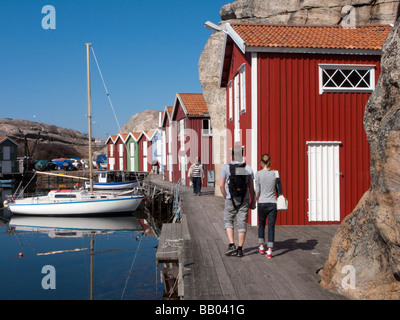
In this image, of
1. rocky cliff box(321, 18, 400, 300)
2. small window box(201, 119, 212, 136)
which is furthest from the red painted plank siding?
small window box(201, 119, 212, 136)

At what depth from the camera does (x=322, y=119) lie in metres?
13.4

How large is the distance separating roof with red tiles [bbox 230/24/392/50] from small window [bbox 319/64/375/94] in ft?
2.08

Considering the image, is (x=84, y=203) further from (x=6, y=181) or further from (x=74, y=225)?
(x=6, y=181)

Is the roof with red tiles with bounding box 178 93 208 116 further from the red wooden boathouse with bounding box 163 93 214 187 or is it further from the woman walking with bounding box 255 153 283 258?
the woman walking with bounding box 255 153 283 258

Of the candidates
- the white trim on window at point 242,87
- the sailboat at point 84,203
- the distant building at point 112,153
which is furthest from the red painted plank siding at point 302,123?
the distant building at point 112,153

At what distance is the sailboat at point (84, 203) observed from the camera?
26719 millimetres

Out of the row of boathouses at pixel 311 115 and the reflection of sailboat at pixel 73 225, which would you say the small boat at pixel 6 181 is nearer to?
the reflection of sailboat at pixel 73 225

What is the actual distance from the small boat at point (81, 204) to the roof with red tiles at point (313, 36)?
15.5 metres

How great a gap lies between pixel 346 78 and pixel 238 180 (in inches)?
281

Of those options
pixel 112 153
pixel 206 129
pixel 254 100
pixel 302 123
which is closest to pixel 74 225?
pixel 206 129

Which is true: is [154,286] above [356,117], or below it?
below

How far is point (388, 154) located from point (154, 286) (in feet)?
26.2
